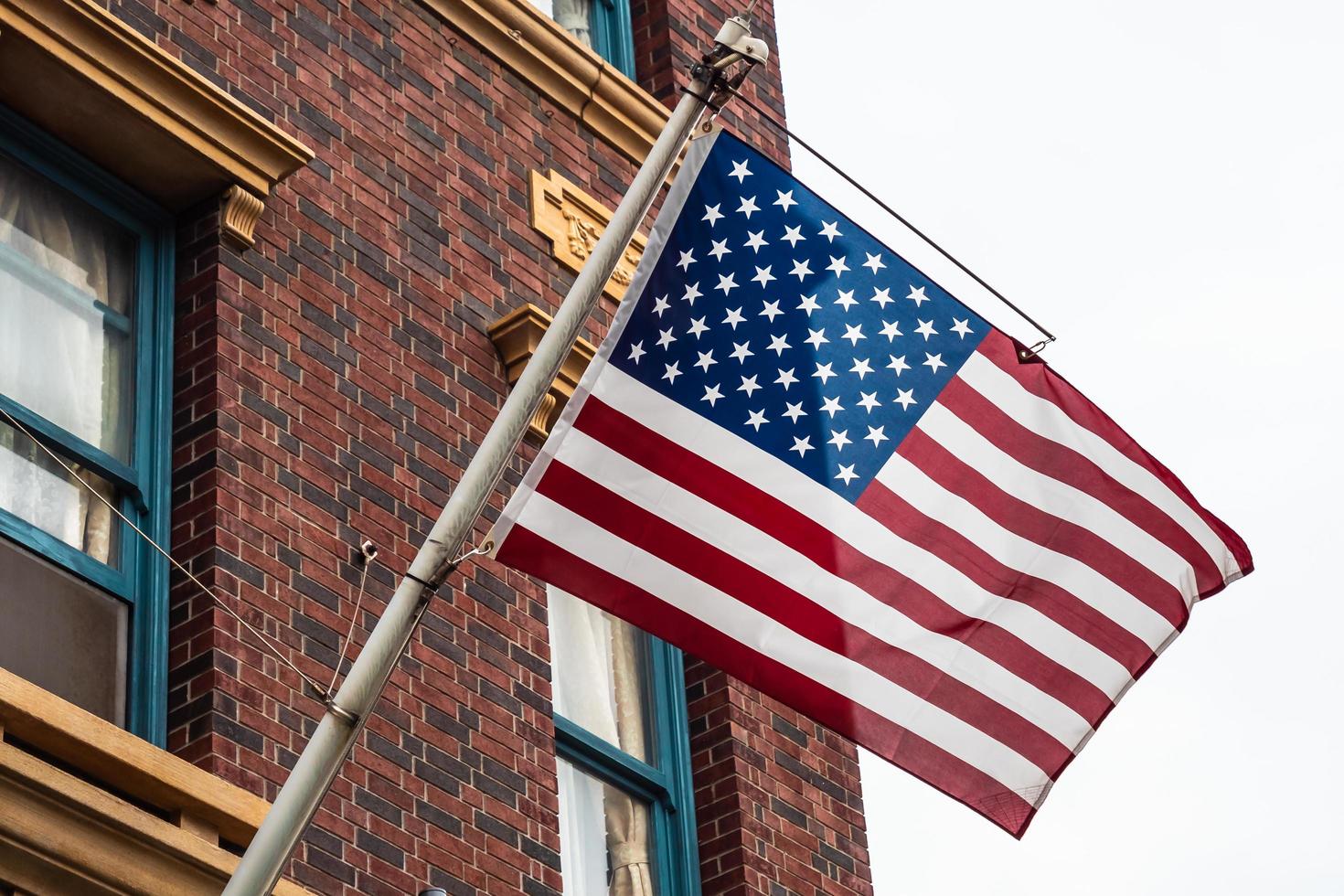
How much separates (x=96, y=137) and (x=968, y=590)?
4.29 metres

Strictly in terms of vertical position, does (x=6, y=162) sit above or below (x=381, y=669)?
above

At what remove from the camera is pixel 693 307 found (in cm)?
1031

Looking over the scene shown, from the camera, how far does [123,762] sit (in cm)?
953

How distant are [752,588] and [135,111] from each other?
3.65 metres

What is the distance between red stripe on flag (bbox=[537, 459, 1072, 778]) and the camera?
984cm

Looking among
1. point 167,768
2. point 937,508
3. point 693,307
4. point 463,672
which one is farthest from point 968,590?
point 167,768

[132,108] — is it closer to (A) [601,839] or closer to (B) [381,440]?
(B) [381,440]

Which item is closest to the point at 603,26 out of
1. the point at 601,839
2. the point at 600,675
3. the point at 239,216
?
the point at 600,675

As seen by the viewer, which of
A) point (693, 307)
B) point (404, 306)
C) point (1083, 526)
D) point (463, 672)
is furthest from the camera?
point (404, 306)

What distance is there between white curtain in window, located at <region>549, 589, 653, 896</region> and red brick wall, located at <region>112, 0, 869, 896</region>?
332mm

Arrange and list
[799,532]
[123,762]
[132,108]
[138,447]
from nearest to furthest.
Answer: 1. [123,762]
2. [799,532]
3. [138,447]
4. [132,108]

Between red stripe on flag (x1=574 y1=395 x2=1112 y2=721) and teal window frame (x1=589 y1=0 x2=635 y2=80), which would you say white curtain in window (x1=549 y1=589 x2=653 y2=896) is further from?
teal window frame (x1=589 y1=0 x2=635 y2=80)

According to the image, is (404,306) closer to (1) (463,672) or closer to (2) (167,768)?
(1) (463,672)

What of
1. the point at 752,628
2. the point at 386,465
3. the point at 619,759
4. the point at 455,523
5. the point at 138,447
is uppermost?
the point at 386,465
